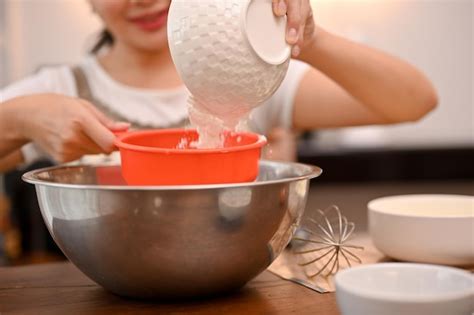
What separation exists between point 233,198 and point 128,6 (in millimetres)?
667

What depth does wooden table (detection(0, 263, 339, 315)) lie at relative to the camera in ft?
2.08

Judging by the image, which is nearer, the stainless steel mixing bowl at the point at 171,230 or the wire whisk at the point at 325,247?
the stainless steel mixing bowl at the point at 171,230

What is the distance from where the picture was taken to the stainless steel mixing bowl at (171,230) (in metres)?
0.60

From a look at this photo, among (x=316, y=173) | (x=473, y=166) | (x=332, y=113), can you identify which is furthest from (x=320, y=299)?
(x=473, y=166)

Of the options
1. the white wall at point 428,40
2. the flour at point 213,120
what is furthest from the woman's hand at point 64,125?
the white wall at point 428,40

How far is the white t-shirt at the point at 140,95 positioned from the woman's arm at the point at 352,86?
0.03 meters

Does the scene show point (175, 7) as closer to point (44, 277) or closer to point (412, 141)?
point (44, 277)

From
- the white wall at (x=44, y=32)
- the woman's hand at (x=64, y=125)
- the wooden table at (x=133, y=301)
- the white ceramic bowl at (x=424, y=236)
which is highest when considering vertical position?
the white wall at (x=44, y=32)

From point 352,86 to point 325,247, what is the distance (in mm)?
360

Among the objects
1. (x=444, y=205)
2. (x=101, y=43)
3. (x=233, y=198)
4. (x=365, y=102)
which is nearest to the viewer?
(x=233, y=198)

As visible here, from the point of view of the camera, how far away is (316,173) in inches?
27.2

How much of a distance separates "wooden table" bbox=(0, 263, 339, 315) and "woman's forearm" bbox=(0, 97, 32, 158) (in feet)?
0.82

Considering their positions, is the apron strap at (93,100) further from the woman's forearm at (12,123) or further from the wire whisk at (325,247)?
the wire whisk at (325,247)

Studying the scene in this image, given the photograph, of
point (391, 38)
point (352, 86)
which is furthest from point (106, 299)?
point (391, 38)
